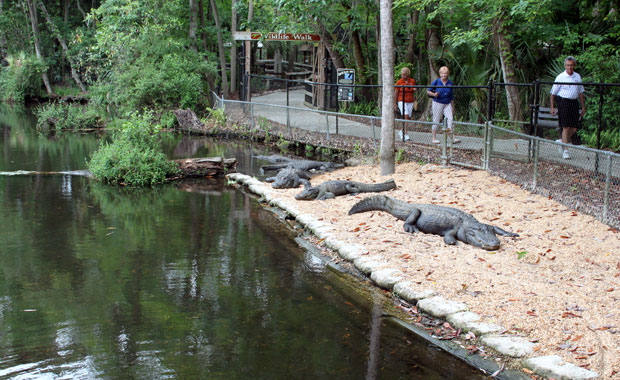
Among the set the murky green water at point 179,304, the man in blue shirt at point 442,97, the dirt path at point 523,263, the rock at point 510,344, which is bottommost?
the murky green water at point 179,304

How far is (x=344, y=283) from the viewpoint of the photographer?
21.9ft

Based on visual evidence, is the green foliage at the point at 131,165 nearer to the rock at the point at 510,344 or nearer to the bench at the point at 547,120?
the bench at the point at 547,120

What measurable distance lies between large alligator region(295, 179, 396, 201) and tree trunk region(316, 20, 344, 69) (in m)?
10.4

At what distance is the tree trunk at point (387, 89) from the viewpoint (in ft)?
36.2

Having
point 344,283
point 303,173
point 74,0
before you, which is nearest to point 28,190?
point 303,173

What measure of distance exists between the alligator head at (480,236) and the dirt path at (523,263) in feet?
0.38

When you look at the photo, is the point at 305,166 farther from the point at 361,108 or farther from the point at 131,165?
the point at 361,108

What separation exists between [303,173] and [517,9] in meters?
5.41

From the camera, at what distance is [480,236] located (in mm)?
7148

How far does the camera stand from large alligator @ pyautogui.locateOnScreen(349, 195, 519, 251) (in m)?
7.17

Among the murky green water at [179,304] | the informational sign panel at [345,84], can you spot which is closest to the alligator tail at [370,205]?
the murky green water at [179,304]

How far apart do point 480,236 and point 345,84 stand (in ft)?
36.8

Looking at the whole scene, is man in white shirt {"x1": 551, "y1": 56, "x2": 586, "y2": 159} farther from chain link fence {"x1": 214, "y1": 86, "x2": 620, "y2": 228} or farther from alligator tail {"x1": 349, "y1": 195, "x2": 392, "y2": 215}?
alligator tail {"x1": 349, "y1": 195, "x2": 392, "y2": 215}

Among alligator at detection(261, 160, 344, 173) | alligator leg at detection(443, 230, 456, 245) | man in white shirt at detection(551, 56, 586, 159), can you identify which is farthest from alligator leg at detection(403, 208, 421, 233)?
alligator at detection(261, 160, 344, 173)
